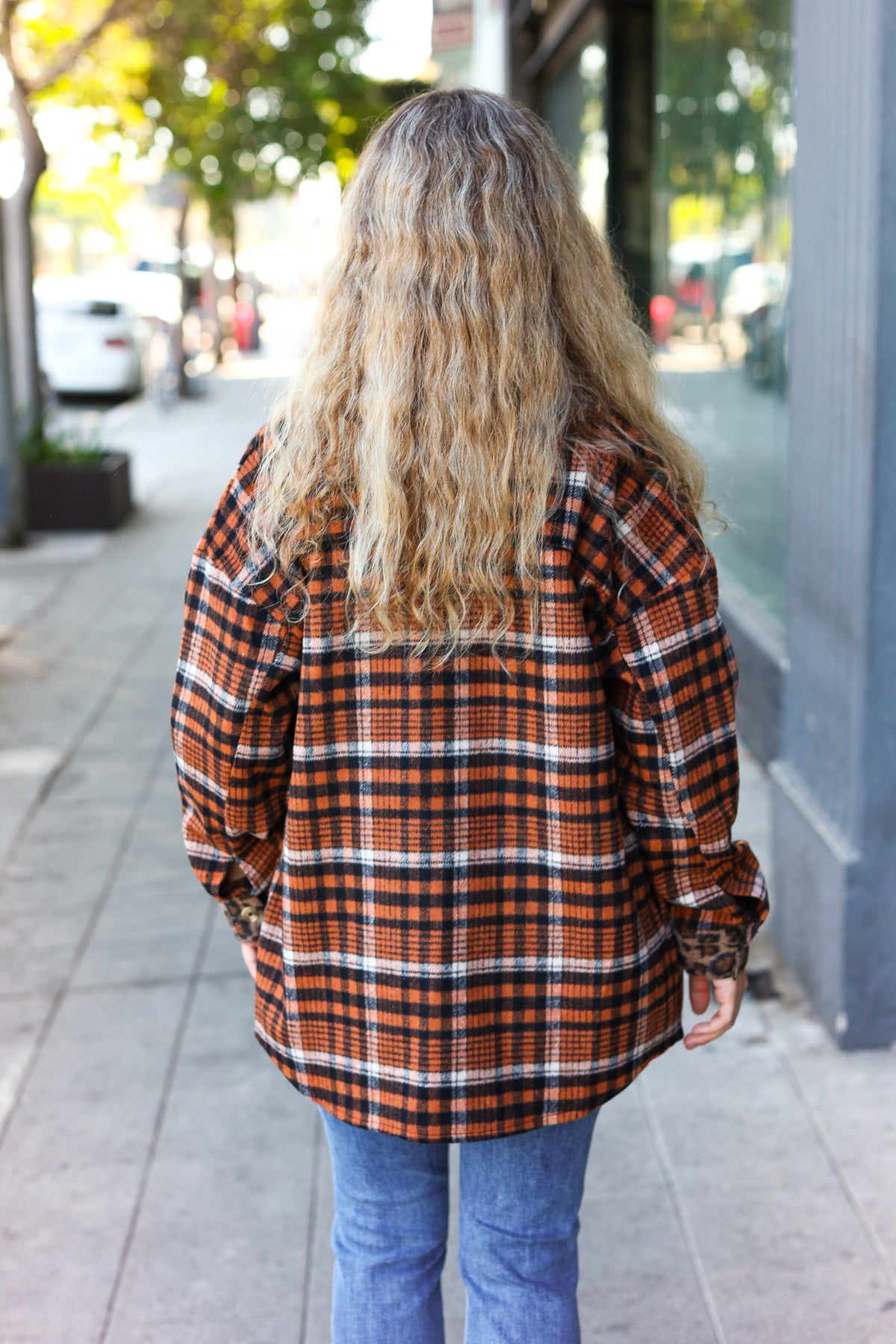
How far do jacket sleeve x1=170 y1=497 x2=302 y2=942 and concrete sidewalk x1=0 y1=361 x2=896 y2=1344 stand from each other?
650 mm

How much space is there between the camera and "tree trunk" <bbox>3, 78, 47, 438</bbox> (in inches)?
445

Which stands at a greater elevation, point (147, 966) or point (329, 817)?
point (329, 817)

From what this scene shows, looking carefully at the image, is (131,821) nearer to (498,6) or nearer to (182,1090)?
(182,1090)

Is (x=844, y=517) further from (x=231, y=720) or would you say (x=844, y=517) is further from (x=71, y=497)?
(x=71, y=497)

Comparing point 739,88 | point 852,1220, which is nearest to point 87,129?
→ point 739,88

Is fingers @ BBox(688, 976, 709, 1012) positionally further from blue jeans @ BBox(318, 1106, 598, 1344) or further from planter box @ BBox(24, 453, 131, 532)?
planter box @ BBox(24, 453, 131, 532)

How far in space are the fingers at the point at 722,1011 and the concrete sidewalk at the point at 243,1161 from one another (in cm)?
44

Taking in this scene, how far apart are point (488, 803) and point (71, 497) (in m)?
9.77

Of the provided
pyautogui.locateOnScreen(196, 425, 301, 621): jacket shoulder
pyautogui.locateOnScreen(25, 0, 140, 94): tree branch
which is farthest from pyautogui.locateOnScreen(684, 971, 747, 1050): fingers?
pyautogui.locateOnScreen(25, 0, 140, 94): tree branch

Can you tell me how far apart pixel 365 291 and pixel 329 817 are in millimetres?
615

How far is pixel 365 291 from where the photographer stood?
1.66 metres

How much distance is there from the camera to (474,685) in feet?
5.45

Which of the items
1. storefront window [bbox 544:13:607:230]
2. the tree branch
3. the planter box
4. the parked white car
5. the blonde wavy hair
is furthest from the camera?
the parked white car

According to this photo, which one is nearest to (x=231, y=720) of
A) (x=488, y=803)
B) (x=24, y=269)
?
(x=488, y=803)
